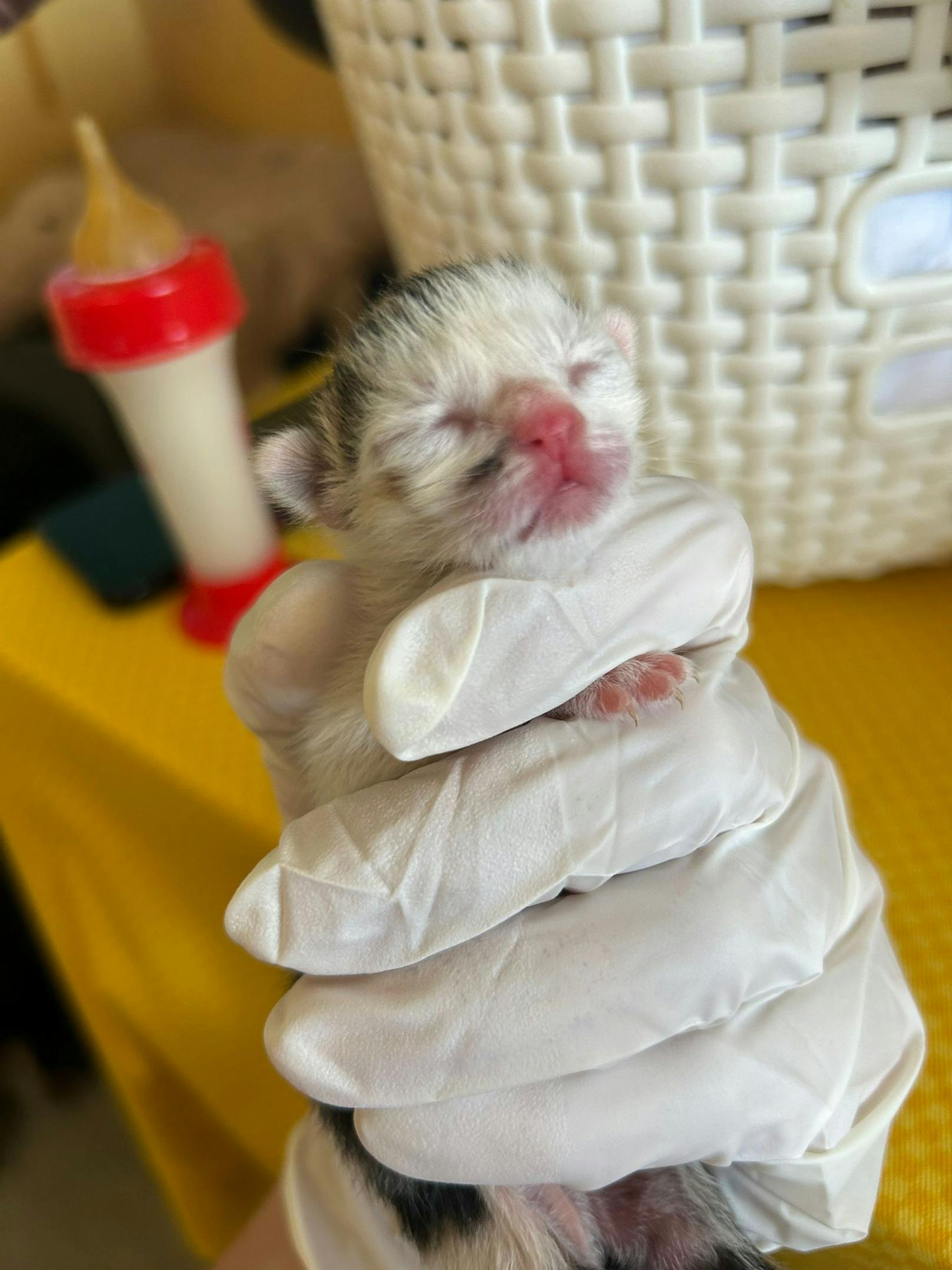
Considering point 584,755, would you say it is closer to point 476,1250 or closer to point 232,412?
point 476,1250

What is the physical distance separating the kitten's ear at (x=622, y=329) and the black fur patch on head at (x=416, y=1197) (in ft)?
1.43

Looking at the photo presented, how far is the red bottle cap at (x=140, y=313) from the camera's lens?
0.66 meters

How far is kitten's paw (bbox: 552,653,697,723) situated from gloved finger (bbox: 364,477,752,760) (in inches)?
0.4

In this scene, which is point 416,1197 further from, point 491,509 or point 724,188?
point 724,188

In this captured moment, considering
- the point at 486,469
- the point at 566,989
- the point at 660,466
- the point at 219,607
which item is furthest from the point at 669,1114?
the point at 219,607

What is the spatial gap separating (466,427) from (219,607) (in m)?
0.46

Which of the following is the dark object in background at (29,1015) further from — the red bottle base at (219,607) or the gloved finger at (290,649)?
the gloved finger at (290,649)

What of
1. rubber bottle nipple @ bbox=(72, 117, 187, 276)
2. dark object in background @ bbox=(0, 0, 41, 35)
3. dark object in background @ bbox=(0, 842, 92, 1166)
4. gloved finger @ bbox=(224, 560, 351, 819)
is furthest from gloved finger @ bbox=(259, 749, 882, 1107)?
dark object in background @ bbox=(0, 842, 92, 1166)

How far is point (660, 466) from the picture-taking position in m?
0.61

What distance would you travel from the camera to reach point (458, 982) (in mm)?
383

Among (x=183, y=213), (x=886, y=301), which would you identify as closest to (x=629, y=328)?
(x=886, y=301)

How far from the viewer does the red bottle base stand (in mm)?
794

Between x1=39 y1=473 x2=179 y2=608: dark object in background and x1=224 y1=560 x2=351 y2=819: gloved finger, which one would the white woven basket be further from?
x1=39 y1=473 x2=179 y2=608: dark object in background

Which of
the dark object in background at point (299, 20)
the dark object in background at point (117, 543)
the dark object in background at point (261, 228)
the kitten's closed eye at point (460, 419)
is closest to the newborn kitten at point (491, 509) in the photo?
the kitten's closed eye at point (460, 419)
